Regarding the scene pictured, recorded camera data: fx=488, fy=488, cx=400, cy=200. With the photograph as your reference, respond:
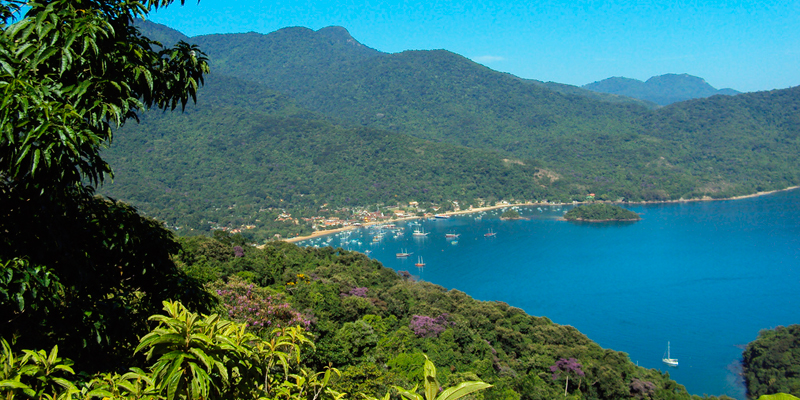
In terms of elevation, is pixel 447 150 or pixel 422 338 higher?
pixel 447 150

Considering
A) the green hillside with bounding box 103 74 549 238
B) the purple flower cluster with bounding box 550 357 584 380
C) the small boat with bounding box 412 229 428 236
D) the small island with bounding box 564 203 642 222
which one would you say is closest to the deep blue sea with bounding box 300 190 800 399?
the small boat with bounding box 412 229 428 236

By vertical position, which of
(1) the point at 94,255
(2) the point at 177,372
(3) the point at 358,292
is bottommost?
(3) the point at 358,292

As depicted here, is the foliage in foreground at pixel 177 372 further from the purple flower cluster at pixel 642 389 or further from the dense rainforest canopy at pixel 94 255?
the purple flower cluster at pixel 642 389

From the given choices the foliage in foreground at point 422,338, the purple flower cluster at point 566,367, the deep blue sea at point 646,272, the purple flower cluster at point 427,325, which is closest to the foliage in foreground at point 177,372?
the foliage in foreground at point 422,338

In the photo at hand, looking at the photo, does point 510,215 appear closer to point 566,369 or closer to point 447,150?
point 447,150

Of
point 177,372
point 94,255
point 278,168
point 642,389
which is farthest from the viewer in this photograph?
point 278,168

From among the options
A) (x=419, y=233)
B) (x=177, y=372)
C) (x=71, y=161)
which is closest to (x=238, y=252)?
(x=71, y=161)

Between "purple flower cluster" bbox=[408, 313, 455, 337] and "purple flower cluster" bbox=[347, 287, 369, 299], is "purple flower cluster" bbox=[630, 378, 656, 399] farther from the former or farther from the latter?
"purple flower cluster" bbox=[347, 287, 369, 299]
